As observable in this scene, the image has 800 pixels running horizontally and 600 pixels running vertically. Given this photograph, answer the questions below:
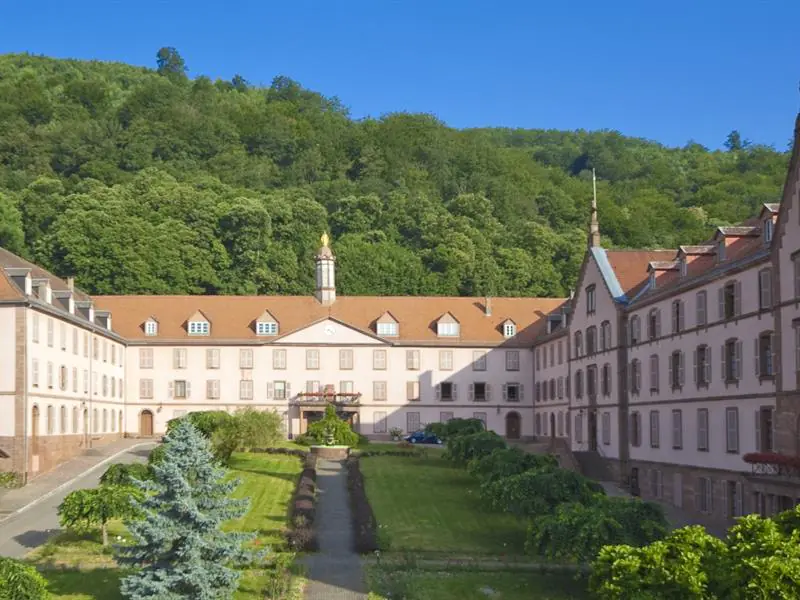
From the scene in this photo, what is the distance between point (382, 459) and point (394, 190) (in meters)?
66.8

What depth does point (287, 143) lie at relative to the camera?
136625 mm

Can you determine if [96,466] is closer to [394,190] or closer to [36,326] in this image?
[36,326]

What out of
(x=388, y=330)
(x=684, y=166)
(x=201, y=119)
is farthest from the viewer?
(x=684, y=166)

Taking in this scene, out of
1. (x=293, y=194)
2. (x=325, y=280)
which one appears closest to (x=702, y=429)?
(x=325, y=280)

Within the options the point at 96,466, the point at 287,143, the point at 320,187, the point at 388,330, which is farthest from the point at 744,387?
A: the point at 287,143

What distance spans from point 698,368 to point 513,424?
3589cm

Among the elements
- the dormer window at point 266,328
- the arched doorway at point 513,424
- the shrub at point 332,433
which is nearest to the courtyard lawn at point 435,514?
the shrub at point 332,433

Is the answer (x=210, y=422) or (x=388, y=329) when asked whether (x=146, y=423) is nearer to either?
(x=388, y=329)

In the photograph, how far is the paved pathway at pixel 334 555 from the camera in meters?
31.4

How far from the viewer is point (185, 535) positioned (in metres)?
27.7

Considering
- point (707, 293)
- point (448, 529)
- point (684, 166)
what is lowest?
point (448, 529)

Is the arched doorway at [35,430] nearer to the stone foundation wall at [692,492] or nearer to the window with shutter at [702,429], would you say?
the stone foundation wall at [692,492]

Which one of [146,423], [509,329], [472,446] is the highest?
[509,329]

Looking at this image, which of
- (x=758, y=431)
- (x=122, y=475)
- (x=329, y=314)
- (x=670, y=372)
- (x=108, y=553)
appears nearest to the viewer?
(x=108, y=553)
